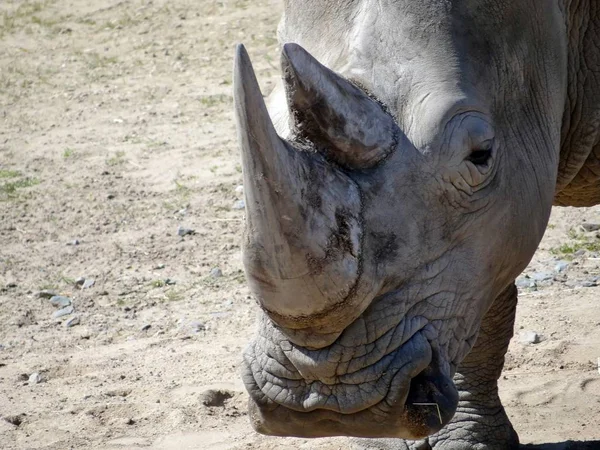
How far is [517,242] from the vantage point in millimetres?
4387

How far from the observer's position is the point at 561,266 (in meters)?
7.47

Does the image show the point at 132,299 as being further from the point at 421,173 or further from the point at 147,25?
the point at 147,25

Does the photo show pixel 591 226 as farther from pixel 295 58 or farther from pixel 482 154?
pixel 295 58

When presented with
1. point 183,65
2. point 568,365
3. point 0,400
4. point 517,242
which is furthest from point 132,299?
point 183,65

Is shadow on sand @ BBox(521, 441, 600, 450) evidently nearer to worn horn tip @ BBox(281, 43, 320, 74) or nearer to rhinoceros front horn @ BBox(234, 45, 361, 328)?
rhinoceros front horn @ BBox(234, 45, 361, 328)

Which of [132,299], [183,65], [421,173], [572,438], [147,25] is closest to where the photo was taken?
[421,173]

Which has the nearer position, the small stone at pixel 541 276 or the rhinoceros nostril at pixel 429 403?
the rhinoceros nostril at pixel 429 403

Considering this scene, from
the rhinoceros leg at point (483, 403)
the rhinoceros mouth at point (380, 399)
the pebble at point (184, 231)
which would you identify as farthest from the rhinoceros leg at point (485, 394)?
the pebble at point (184, 231)

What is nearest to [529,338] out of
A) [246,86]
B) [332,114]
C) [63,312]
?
[63,312]

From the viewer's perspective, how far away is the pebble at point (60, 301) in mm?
7715

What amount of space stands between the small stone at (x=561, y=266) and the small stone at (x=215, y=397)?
2371 mm

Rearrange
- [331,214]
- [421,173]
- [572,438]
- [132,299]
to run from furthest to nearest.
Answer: [132,299], [572,438], [421,173], [331,214]

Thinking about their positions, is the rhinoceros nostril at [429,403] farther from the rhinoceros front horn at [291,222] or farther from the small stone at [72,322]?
the small stone at [72,322]

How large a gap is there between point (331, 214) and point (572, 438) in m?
2.57
